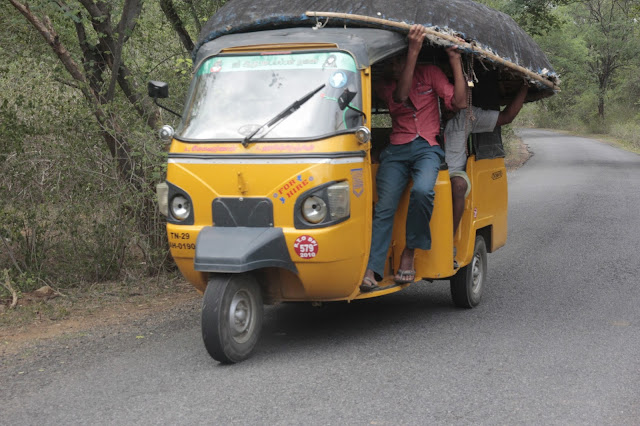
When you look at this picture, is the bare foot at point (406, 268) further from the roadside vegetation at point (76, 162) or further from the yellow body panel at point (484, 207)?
the roadside vegetation at point (76, 162)

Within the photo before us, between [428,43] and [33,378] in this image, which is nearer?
[33,378]

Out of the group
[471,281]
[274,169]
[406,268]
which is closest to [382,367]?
[406,268]

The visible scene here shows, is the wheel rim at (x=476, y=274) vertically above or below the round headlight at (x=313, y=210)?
below

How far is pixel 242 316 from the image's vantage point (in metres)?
5.40

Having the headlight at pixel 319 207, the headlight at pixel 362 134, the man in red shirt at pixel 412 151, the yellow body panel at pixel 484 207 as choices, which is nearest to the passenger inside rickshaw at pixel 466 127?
the yellow body panel at pixel 484 207

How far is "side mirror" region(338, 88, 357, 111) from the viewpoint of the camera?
5.34 meters

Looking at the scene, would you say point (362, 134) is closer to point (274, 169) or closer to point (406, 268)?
point (274, 169)

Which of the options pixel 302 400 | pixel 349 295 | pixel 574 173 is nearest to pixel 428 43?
pixel 349 295

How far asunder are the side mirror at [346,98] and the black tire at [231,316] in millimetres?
1295

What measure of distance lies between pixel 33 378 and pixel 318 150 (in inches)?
92.2

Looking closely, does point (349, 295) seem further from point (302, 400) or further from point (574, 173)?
point (574, 173)

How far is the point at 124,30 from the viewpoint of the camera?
8.57 metres

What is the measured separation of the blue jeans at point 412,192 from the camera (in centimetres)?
591

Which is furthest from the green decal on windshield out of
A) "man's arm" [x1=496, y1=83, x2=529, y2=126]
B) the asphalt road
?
"man's arm" [x1=496, y1=83, x2=529, y2=126]
